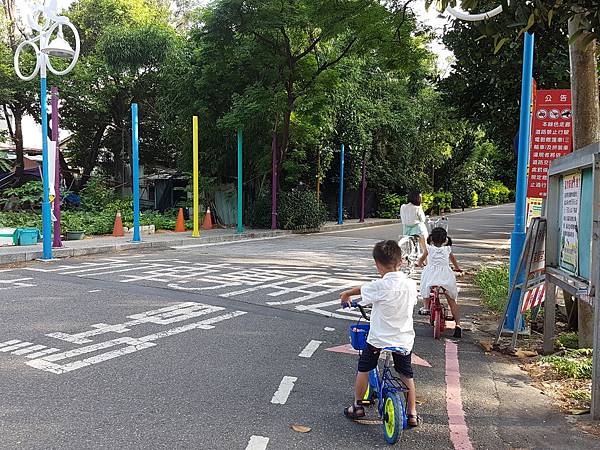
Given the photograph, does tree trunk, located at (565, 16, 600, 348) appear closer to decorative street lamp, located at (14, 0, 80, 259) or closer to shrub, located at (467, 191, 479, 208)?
decorative street lamp, located at (14, 0, 80, 259)

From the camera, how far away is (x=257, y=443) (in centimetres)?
363

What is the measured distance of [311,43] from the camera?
20.0 metres

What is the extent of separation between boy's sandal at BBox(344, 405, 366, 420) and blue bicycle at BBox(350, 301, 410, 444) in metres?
0.06

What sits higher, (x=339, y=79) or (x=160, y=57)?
(x=160, y=57)

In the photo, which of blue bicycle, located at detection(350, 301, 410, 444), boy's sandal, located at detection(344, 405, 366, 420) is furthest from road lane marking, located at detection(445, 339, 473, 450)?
boy's sandal, located at detection(344, 405, 366, 420)

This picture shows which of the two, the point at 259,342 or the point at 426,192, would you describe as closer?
the point at 259,342

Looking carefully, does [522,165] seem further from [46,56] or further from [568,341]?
[46,56]

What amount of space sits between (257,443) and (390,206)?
2776 centimetres

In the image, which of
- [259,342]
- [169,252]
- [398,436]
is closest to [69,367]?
[259,342]

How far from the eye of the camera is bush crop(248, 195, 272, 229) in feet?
70.6

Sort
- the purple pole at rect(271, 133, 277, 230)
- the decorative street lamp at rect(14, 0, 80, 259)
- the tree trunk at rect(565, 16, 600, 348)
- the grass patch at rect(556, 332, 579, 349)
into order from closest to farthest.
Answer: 1. the grass patch at rect(556, 332, 579, 349)
2. the tree trunk at rect(565, 16, 600, 348)
3. the decorative street lamp at rect(14, 0, 80, 259)
4. the purple pole at rect(271, 133, 277, 230)

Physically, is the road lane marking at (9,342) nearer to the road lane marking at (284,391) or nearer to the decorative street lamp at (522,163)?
the road lane marking at (284,391)

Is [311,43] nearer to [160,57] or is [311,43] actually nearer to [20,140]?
[160,57]

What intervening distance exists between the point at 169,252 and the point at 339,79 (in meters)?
10.2
